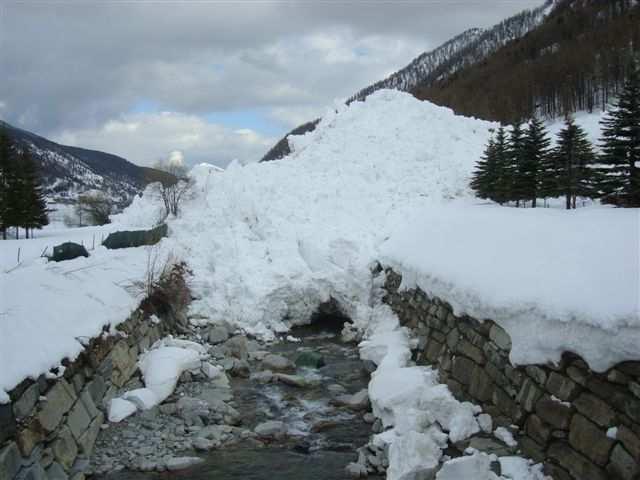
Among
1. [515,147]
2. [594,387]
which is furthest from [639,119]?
[594,387]

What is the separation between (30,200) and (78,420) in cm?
A: 2428

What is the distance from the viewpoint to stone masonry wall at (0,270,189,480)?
6.34 m

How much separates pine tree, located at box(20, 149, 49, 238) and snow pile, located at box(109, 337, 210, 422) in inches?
744

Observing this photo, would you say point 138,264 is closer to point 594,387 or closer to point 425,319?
point 425,319

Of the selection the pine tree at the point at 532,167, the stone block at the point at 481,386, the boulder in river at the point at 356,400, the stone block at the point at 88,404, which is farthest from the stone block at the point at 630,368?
the pine tree at the point at 532,167

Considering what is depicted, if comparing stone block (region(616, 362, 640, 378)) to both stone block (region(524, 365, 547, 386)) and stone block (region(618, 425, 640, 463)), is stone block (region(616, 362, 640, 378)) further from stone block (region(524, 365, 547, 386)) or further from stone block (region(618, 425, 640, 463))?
stone block (region(524, 365, 547, 386))

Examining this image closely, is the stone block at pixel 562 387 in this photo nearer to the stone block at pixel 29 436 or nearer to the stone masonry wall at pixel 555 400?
the stone masonry wall at pixel 555 400

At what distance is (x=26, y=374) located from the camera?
22.9 ft

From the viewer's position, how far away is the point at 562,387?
19.7 feet

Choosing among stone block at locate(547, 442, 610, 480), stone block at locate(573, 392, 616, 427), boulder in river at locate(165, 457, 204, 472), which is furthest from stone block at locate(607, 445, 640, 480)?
boulder in river at locate(165, 457, 204, 472)

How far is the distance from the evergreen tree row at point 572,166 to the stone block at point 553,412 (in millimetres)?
13185

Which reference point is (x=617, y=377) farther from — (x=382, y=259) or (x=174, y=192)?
(x=174, y=192)

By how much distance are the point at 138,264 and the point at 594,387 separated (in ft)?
43.0

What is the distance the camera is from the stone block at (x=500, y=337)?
23.9 feet
